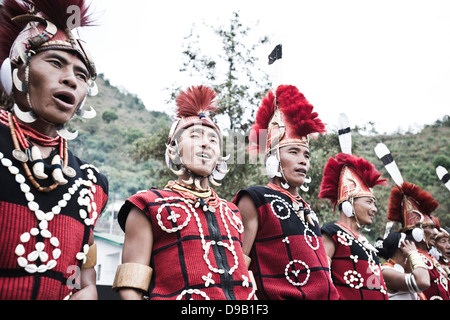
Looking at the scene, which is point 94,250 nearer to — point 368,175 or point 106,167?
point 368,175

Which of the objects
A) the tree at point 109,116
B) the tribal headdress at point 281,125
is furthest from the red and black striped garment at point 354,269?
the tree at point 109,116

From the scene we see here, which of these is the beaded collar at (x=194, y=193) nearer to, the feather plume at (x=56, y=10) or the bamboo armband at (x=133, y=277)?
the bamboo armband at (x=133, y=277)

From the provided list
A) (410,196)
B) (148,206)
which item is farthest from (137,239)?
(410,196)

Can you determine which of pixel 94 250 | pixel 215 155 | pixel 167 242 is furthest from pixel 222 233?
pixel 94 250

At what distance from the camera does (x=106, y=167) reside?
125 feet

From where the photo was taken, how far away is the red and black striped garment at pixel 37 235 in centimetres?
216

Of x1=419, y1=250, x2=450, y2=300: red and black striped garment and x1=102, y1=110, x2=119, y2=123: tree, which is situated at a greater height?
x1=102, y1=110, x2=119, y2=123: tree

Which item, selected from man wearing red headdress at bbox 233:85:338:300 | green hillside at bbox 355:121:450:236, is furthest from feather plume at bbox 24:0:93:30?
green hillside at bbox 355:121:450:236

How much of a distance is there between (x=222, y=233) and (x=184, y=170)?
1.95 feet

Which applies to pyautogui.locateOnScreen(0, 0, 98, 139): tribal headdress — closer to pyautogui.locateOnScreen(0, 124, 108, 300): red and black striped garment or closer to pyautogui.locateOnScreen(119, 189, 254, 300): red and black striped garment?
pyautogui.locateOnScreen(0, 124, 108, 300): red and black striped garment

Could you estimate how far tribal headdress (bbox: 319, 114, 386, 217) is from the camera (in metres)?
5.07

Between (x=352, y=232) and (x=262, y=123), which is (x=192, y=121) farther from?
(x=352, y=232)

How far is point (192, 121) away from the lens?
344 centimetres

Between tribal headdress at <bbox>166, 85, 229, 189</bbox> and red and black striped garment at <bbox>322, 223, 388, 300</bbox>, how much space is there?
1.83 meters
